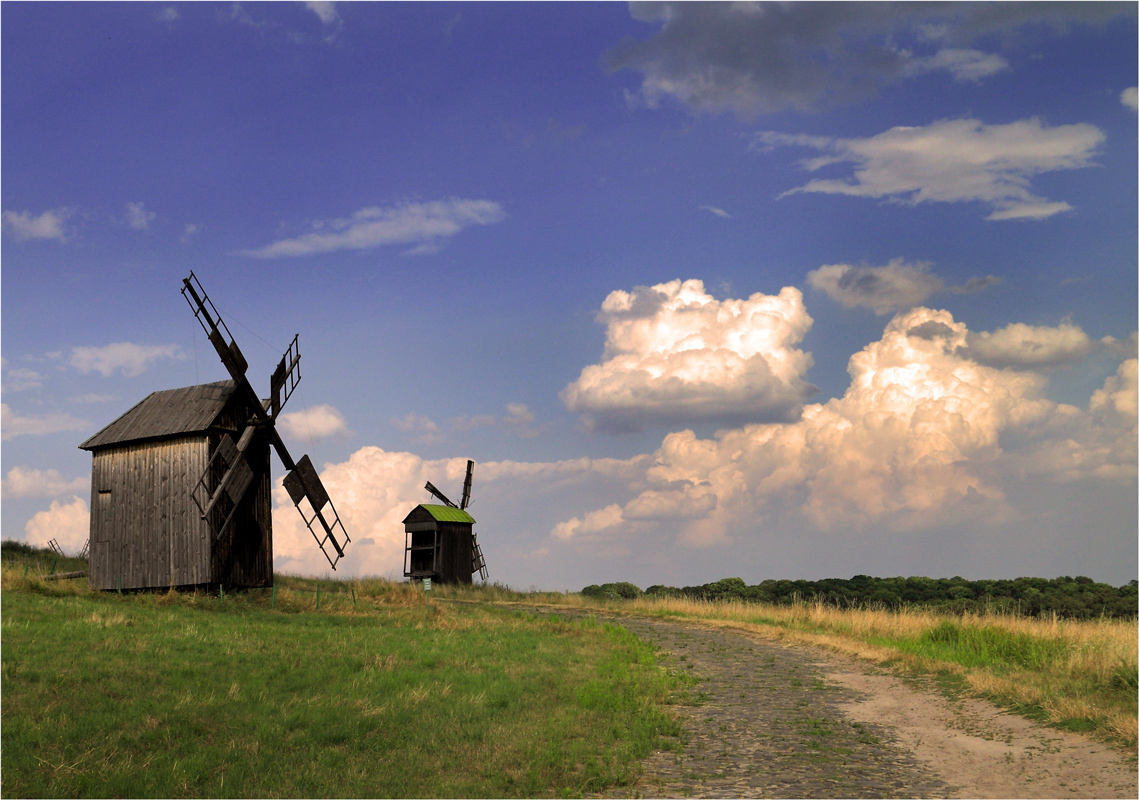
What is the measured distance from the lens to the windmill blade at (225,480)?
1188 inches

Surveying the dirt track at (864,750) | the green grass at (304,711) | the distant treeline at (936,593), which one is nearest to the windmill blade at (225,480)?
the green grass at (304,711)

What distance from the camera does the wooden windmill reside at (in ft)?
166

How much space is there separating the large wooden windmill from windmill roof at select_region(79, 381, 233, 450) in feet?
0.20

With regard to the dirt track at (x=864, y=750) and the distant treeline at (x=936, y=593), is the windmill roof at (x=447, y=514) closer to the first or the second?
the distant treeline at (x=936, y=593)

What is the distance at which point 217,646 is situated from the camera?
1811 centimetres

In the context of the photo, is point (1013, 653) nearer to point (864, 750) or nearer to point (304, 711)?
point (864, 750)

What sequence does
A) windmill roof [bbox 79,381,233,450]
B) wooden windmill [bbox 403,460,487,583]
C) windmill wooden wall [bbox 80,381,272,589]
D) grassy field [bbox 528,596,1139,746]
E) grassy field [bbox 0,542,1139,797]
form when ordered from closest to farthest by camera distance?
1. grassy field [bbox 0,542,1139,797]
2. grassy field [bbox 528,596,1139,746]
3. windmill wooden wall [bbox 80,381,272,589]
4. windmill roof [bbox 79,381,233,450]
5. wooden windmill [bbox 403,460,487,583]

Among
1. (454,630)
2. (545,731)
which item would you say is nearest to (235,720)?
(545,731)

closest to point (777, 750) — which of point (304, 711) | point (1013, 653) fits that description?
point (304, 711)

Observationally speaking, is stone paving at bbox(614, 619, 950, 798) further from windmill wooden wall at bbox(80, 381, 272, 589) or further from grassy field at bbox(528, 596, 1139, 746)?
windmill wooden wall at bbox(80, 381, 272, 589)

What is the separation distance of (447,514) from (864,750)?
41.9 meters

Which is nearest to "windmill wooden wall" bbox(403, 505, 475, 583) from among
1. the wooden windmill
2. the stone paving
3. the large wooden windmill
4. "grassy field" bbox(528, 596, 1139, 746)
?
the wooden windmill

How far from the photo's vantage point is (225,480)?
30562 mm

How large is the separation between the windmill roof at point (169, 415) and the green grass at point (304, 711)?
9.83m
